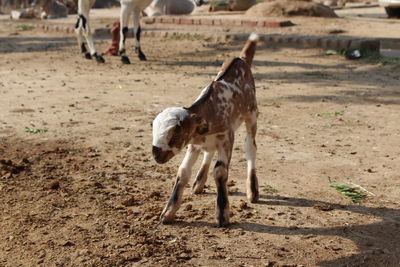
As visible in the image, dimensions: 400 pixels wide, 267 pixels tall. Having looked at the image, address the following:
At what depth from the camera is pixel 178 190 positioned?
3.85 m

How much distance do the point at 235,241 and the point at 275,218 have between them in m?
0.48

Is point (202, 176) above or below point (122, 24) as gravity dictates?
below

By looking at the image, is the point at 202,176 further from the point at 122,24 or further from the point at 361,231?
the point at 122,24

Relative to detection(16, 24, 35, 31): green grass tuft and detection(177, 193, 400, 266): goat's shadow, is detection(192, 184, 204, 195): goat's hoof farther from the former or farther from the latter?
detection(16, 24, 35, 31): green grass tuft

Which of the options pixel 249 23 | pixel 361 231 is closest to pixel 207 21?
pixel 249 23

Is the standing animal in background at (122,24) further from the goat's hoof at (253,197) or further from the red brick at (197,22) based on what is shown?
the goat's hoof at (253,197)

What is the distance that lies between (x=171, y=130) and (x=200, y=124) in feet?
0.72

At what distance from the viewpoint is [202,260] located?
338 centimetres

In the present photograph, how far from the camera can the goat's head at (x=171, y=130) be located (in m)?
3.33

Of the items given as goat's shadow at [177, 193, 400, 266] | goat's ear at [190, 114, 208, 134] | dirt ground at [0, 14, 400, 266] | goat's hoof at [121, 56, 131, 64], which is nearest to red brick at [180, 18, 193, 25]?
goat's hoof at [121, 56, 131, 64]

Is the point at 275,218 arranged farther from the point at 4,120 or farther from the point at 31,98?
the point at 31,98

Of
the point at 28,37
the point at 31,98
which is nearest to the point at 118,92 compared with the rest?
the point at 31,98

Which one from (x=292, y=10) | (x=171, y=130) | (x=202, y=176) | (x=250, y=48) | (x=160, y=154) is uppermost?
(x=292, y=10)

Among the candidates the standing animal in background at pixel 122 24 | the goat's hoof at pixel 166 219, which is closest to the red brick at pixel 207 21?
the standing animal in background at pixel 122 24
